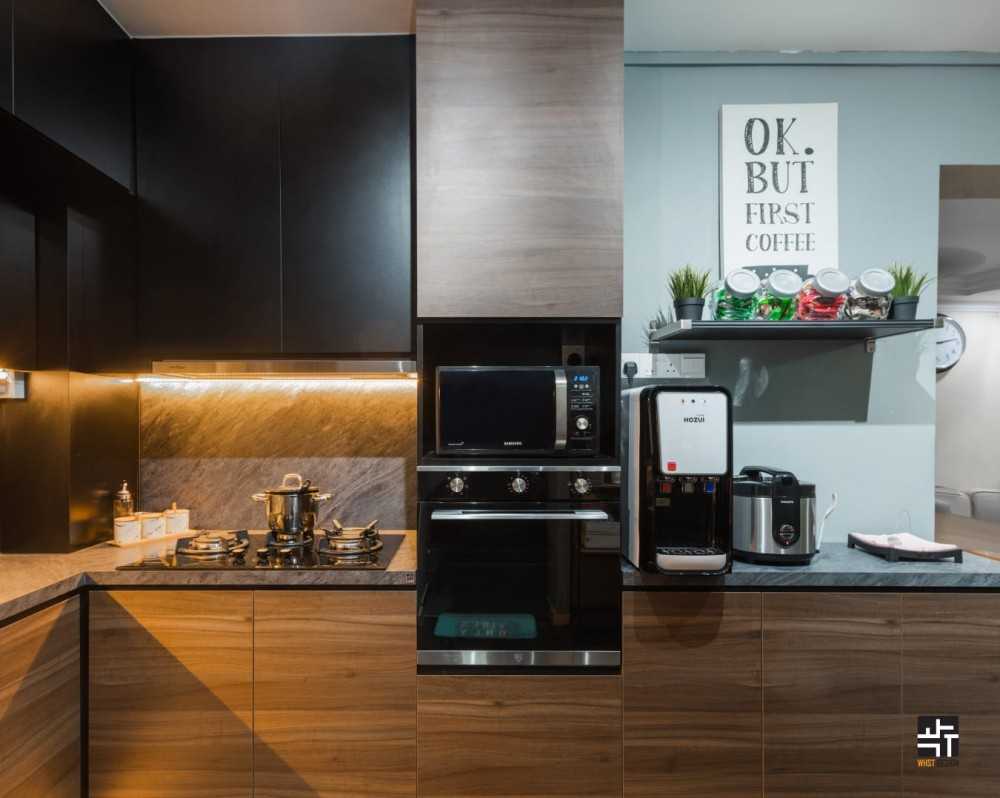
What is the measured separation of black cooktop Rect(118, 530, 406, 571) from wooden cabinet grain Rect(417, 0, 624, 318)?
0.78m

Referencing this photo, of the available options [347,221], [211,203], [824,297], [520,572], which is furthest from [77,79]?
[824,297]

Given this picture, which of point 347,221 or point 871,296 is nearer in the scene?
point 871,296

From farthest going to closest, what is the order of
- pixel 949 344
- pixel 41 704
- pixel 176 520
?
pixel 949 344 → pixel 176 520 → pixel 41 704

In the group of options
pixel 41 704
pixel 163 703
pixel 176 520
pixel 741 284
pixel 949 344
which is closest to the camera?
pixel 41 704

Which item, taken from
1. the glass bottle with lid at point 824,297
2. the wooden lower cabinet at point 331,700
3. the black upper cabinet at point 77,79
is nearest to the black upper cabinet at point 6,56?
the black upper cabinet at point 77,79

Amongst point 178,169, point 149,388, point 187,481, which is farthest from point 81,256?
point 187,481

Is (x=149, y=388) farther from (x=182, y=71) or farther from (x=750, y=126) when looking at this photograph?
(x=750, y=126)

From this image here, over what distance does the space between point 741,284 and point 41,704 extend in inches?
86.3

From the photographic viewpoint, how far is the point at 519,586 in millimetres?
1683

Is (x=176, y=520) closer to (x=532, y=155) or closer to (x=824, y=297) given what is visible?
(x=532, y=155)

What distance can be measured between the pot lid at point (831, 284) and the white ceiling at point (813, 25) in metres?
0.90

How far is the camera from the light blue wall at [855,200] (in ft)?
7.07

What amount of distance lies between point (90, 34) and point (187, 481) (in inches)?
57.5

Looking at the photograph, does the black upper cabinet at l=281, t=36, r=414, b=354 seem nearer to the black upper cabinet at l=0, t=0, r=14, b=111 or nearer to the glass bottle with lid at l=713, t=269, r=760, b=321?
the black upper cabinet at l=0, t=0, r=14, b=111
